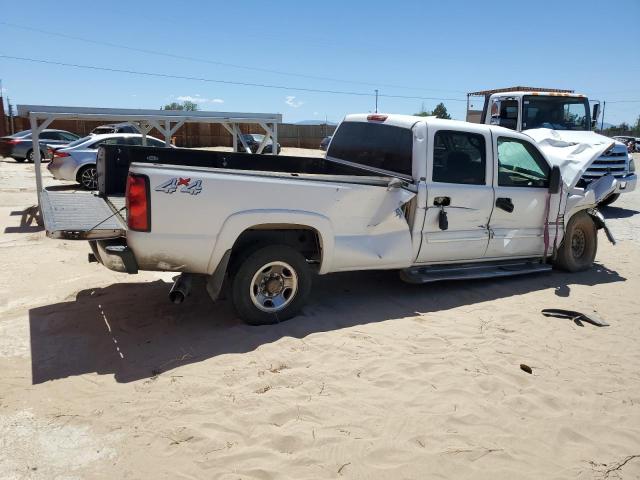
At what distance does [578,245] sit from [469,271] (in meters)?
2.32

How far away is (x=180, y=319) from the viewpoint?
192 inches

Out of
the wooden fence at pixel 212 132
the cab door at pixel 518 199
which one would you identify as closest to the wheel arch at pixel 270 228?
the cab door at pixel 518 199

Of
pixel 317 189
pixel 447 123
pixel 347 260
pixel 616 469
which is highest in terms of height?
pixel 447 123

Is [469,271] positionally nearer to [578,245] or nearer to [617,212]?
[578,245]

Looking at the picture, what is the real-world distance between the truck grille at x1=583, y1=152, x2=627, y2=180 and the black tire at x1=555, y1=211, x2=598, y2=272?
5.74 m

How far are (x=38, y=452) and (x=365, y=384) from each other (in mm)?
2089

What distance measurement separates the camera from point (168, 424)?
3207 millimetres

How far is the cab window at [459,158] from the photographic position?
214 inches

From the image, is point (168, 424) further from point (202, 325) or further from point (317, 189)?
point (317, 189)

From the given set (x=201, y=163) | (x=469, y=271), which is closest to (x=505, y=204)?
(x=469, y=271)

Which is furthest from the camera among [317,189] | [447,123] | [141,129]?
[141,129]

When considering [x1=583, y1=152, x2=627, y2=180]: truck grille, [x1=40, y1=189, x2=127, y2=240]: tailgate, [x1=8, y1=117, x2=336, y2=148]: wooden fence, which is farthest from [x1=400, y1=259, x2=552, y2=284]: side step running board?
[x1=8, y1=117, x2=336, y2=148]: wooden fence

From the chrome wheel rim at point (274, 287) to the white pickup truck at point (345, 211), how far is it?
0.04 ft

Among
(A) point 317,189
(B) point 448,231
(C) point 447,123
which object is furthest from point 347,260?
(C) point 447,123
